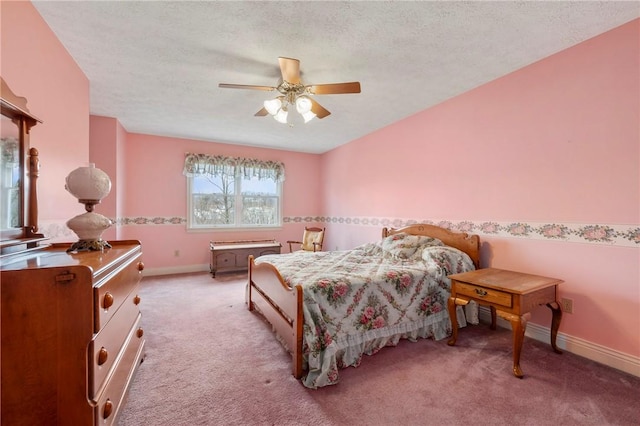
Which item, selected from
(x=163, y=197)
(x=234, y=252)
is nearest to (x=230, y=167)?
(x=163, y=197)

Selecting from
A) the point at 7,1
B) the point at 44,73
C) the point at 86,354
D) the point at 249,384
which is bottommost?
the point at 249,384

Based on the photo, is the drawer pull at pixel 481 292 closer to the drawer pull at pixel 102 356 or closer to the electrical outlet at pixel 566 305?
the electrical outlet at pixel 566 305


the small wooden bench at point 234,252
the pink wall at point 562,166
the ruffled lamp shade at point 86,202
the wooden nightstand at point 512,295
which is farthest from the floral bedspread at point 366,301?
the small wooden bench at point 234,252

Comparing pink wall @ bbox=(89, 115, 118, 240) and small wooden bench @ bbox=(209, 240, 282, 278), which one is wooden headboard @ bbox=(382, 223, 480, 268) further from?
pink wall @ bbox=(89, 115, 118, 240)

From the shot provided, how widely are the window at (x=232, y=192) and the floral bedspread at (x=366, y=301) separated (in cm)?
282

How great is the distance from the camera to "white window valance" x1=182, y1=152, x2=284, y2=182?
512 centimetres

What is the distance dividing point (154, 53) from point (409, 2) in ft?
6.92

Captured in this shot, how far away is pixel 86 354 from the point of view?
111cm

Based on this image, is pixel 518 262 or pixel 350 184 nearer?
pixel 518 262

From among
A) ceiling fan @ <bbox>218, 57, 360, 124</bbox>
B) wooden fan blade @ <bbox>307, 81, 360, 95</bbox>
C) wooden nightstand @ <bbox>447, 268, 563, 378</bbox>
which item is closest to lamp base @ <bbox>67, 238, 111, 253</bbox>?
ceiling fan @ <bbox>218, 57, 360, 124</bbox>

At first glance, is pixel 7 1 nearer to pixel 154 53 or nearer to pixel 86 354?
pixel 154 53

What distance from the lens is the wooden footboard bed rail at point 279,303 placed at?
201 centimetres

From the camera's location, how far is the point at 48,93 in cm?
201

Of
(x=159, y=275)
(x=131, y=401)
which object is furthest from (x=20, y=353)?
(x=159, y=275)
